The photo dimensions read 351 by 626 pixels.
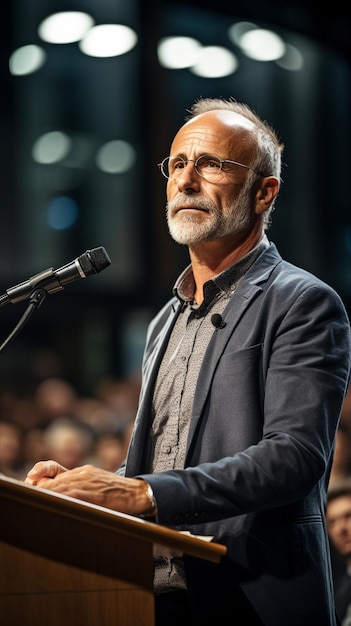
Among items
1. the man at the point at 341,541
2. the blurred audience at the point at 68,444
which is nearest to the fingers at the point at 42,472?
the man at the point at 341,541

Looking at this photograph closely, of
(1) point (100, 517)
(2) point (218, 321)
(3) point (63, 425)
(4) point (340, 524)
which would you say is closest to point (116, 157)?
(3) point (63, 425)

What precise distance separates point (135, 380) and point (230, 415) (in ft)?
13.7

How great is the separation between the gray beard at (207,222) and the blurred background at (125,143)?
3.78m

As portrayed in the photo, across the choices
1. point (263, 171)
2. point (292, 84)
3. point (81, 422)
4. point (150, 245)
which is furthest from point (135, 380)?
point (263, 171)

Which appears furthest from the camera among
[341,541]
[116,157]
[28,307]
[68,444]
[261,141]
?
[116,157]

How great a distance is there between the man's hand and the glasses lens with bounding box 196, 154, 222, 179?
90cm

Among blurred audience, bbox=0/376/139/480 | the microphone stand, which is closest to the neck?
the microphone stand

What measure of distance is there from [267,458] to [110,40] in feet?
19.7

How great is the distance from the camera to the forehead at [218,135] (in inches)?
94.7

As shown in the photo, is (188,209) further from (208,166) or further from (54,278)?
(54,278)

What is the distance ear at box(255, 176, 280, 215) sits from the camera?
2.47m

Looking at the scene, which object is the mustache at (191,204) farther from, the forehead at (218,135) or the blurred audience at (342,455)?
the blurred audience at (342,455)

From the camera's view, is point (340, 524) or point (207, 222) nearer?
point (207, 222)

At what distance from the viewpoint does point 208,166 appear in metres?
2.41
